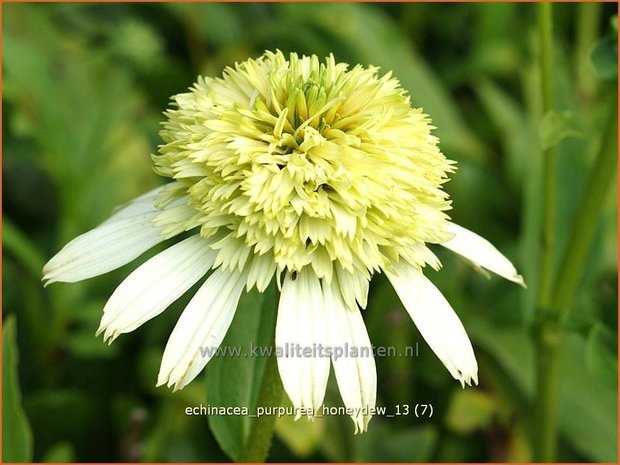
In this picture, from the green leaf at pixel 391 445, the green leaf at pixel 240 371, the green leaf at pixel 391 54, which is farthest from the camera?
the green leaf at pixel 391 54

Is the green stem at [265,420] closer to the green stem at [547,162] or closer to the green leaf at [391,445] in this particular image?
the green leaf at [391,445]

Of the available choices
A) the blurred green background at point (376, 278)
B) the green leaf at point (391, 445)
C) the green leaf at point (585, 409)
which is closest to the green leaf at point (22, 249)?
the blurred green background at point (376, 278)

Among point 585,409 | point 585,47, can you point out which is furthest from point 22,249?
point 585,47

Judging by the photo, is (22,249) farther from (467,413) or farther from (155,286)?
(467,413)

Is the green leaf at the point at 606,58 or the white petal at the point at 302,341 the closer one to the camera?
the white petal at the point at 302,341

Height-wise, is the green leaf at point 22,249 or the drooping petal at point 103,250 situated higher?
the green leaf at point 22,249

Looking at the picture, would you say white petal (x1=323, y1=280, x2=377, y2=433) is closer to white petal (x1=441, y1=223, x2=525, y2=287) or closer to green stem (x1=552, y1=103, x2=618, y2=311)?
white petal (x1=441, y1=223, x2=525, y2=287)

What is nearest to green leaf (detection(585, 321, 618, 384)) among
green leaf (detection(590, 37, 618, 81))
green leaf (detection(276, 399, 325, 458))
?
green leaf (detection(590, 37, 618, 81))
